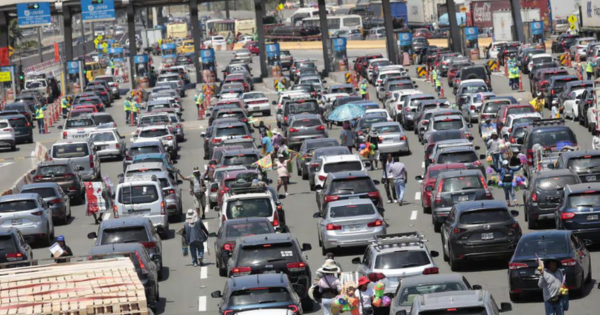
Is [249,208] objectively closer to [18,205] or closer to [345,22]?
[18,205]

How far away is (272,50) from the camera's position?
88.4m

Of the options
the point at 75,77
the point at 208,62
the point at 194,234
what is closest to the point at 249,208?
the point at 194,234

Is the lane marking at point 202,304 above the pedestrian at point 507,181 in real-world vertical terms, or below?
below

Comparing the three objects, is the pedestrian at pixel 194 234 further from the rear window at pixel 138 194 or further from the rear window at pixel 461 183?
the rear window at pixel 461 183

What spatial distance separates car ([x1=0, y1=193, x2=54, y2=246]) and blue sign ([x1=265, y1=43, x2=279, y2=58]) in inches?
2202

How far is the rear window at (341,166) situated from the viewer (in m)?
35.2

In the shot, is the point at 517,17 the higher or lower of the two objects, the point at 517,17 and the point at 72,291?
the higher

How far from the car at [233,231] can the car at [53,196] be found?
9.70 m

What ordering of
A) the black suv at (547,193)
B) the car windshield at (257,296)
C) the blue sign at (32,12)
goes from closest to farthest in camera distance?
the car windshield at (257,296) → the black suv at (547,193) → the blue sign at (32,12)

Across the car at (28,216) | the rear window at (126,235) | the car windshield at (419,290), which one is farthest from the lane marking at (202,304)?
the car at (28,216)

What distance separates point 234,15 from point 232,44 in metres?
49.4

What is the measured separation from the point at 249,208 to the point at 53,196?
844cm

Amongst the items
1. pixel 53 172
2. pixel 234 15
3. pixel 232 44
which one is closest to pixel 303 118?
pixel 53 172

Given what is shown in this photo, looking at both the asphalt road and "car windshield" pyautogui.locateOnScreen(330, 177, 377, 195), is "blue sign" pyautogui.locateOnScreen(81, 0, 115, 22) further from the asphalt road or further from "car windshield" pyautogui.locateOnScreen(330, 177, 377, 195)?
"car windshield" pyautogui.locateOnScreen(330, 177, 377, 195)
